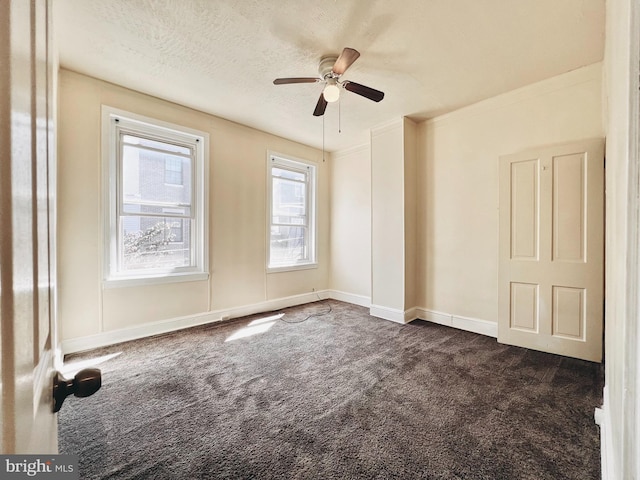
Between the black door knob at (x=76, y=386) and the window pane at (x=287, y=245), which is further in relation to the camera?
the window pane at (x=287, y=245)

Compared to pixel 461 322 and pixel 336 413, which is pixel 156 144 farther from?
pixel 461 322

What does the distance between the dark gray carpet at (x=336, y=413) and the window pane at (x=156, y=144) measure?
2245 millimetres

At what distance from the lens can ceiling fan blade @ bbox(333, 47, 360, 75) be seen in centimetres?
203

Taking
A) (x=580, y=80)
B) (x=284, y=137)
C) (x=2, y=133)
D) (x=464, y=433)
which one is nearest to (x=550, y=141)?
(x=580, y=80)

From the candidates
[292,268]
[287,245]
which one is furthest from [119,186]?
[292,268]

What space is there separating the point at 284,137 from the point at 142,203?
2.32 meters

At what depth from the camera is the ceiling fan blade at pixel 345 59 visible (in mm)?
2033

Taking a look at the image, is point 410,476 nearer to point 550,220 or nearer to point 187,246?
point 550,220

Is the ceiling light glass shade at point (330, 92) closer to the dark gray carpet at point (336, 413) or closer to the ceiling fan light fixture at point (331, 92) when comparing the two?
the ceiling fan light fixture at point (331, 92)

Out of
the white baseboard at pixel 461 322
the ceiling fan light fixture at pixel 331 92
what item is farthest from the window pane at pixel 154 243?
the white baseboard at pixel 461 322

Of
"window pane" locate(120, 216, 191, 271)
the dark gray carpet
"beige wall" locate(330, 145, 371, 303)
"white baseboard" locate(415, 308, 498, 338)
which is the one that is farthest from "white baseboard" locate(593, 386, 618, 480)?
"window pane" locate(120, 216, 191, 271)

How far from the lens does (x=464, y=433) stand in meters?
1.66

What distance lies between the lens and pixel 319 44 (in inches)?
91.7

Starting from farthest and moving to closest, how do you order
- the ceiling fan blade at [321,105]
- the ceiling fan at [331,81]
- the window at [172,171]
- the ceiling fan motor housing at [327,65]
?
1. the window at [172,171]
2. the ceiling fan blade at [321,105]
3. the ceiling fan motor housing at [327,65]
4. the ceiling fan at [331,81]
